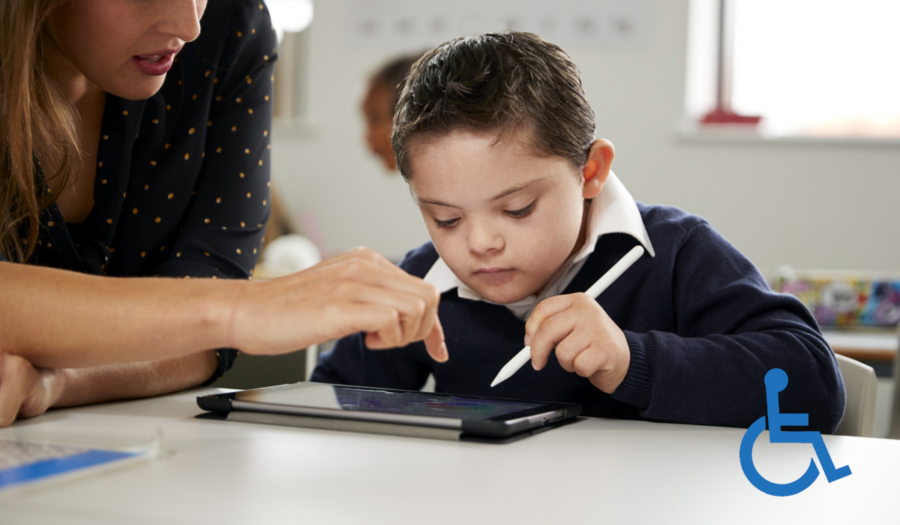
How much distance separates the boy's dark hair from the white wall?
92.5 inches

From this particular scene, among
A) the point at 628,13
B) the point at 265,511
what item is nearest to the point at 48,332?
the point at 265,511

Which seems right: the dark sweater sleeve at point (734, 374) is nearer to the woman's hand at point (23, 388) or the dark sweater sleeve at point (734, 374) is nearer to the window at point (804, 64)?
the woman's hand at point (23, 388)

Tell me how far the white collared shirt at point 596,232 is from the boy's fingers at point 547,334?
0.24 m

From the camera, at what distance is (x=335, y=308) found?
2.06 feet

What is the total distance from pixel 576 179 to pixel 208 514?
2.20 feet

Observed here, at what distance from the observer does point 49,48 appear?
88 cm

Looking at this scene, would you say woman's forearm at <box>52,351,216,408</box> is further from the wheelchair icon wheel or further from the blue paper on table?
the wheelchair icon wheel

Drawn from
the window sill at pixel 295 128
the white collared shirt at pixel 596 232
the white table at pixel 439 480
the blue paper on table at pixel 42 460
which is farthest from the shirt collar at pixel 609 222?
the window sill at pixel 295 128

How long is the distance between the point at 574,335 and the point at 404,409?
7.2 inches

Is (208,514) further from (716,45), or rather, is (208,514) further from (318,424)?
(716,45)

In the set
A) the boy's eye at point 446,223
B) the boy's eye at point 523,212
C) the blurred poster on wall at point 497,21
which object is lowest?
the boy's eye at point 446,223

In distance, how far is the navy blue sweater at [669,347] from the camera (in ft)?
2.83

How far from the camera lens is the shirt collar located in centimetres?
102

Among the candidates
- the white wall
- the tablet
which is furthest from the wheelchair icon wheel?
the white wall
